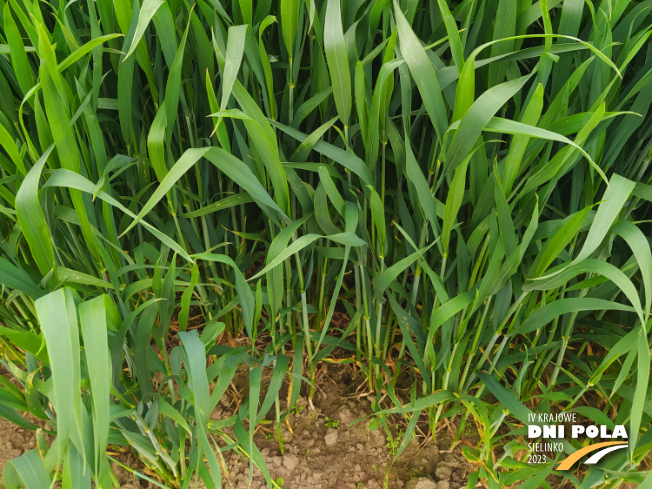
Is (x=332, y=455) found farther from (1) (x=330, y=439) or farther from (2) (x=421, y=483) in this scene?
(2) (x=421, y=483)

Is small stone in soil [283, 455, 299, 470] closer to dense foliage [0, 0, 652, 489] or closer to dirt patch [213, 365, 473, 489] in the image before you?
dirt patch [213, 365, 473, 489]

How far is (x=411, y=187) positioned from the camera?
2.21 ft

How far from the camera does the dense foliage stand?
0.52 metres

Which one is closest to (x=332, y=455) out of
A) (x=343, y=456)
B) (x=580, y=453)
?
(x=343, y=456)

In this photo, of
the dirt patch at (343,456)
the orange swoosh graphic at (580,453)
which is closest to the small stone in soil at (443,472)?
the dirt patch at (343,456)

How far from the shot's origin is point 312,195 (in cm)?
70

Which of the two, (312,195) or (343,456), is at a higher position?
(312,195)

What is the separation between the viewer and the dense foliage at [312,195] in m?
0.52

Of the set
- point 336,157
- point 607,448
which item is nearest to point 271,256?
point 336,157

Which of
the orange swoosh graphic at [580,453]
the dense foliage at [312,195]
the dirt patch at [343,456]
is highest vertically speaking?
the dense foliage at [312,195]

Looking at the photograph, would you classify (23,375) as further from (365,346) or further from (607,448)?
(607,448)

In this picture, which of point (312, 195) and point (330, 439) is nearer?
point (312, 195)

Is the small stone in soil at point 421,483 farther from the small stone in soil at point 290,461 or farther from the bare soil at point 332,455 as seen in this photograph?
the small stone in soil at point 290,461

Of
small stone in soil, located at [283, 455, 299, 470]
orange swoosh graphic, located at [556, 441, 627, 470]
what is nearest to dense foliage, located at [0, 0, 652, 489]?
orange swoosh graphic, located at [556, 441, 627, 470]
